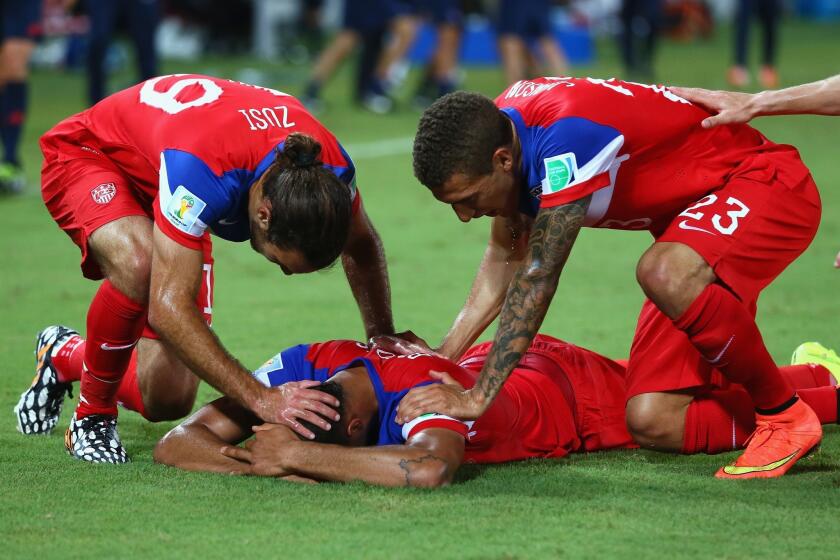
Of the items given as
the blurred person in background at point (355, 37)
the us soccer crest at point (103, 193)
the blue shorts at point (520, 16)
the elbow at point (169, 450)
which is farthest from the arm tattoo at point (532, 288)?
the blue shorts at point (520, 16)

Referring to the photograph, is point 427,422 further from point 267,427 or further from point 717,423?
point 717,423

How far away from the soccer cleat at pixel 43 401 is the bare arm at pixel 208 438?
27.9 inches

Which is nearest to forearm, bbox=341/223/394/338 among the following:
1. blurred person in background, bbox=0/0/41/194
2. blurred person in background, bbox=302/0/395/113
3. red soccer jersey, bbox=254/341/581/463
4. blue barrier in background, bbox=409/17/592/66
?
red soccer jersey, bbox=254/341/581/463

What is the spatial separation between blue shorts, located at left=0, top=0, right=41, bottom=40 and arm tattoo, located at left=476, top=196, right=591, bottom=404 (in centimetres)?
663

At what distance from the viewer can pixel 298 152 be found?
151 inches

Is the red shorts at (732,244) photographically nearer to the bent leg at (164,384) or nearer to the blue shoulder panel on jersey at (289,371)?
the blue shoulder panel on jersey at (289,371)

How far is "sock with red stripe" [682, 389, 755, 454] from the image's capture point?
436 centimetres

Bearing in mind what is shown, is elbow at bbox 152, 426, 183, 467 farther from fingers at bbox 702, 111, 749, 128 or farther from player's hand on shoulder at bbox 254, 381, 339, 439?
fingers at bbox 702, 111, 749, 128

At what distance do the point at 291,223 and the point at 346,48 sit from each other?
10131 mm

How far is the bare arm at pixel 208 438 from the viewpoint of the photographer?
4.03 m

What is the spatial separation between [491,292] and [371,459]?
115cm

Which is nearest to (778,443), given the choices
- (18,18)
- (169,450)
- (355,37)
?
(169,450)

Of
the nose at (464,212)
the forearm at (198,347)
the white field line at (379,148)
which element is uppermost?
the nose at (464,212)

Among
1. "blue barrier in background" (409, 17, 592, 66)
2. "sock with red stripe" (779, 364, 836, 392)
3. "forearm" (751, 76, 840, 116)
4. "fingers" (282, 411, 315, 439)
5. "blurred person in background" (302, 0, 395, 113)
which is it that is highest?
"forearm" (751, 76, 840, 116)
